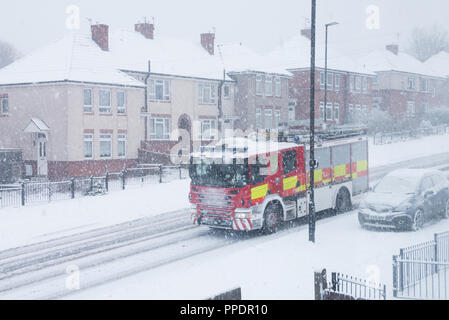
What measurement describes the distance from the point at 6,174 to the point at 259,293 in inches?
1049

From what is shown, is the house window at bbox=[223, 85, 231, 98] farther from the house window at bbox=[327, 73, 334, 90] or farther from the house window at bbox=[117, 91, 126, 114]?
the house window at bbox=[327, 73, 334, 90]

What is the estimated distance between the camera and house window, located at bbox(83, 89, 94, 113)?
35562 mm

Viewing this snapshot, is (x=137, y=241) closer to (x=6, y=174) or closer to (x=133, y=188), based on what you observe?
(x=133, y=188)

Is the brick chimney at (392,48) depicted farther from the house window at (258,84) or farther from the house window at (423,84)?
the house window at (258,84)

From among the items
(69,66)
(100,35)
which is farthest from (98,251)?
(100,35)

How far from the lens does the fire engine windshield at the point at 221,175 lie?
17.0 metres

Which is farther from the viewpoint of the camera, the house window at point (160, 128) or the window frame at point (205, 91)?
the window frame at point (205, 91)

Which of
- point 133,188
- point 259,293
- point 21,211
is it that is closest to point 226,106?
point 133,188

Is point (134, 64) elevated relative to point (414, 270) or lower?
elevated

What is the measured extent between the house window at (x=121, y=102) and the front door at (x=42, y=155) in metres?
5.21

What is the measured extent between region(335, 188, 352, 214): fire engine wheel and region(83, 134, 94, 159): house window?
19356 mm

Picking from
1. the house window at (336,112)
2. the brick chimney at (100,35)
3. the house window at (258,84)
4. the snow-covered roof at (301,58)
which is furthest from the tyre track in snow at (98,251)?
the house window at (336,112)

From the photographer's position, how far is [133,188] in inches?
1190

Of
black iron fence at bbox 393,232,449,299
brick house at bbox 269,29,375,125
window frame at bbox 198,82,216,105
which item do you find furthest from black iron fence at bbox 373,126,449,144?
black iron fence at bbox 393,232,449,299
